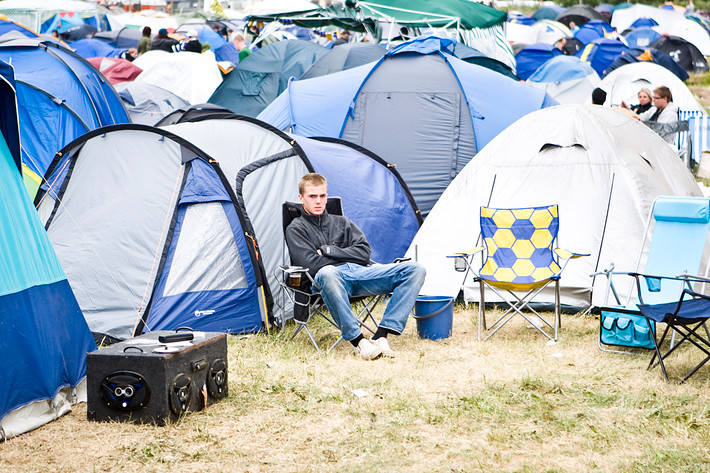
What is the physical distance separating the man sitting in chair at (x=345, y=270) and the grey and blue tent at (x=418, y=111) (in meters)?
2.75

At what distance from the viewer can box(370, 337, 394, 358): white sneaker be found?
5012 millimetres

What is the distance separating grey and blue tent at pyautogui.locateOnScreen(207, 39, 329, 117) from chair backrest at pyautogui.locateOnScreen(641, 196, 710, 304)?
7379 millimetres

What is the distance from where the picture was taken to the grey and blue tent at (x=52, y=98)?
8.78 m

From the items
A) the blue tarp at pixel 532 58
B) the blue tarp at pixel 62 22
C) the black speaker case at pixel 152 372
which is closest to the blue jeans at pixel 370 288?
the black speaker case at pixel 152 372

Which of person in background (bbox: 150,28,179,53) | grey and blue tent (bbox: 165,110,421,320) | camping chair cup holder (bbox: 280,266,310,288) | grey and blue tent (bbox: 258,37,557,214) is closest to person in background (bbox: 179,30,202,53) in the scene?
person in background (bbox: 150,28,179,53)

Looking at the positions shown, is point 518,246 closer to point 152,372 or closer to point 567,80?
point 152,372

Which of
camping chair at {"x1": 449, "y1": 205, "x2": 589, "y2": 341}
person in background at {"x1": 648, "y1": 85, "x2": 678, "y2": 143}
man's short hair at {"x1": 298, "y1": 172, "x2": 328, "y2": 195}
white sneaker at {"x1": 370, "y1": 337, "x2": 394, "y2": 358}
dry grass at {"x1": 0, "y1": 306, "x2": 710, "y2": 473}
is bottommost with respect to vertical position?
white sneaker at {"x1": 370, "y1": 337, "x2": 394, "y2": 358}

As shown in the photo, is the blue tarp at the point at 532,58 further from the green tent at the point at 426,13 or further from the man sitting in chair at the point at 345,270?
the man sitting in chair at the point at 345,270

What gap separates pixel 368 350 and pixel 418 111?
12.9ft

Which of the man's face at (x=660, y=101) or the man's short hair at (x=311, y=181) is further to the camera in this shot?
the man's face at (x=660, y=101)

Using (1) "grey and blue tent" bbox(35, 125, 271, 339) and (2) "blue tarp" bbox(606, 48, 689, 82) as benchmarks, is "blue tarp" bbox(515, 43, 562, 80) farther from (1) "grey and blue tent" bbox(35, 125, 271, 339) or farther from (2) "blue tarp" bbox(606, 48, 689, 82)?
(1) "grey and blue tent" bbox(35, 125, 271, 339)

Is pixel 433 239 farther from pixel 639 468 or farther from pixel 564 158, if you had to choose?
pixel 639 468

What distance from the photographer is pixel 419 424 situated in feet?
12.6

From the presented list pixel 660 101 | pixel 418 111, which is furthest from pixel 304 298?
pixel 660 101
